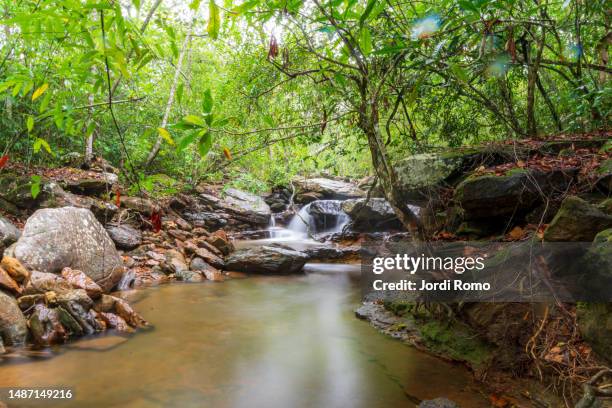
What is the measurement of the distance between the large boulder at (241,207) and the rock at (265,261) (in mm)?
4941

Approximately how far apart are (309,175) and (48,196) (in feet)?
36.7

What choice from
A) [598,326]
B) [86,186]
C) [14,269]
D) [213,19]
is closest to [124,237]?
[86,186]

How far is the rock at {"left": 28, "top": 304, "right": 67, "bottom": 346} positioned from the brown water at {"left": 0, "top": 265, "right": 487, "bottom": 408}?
0.22 meters

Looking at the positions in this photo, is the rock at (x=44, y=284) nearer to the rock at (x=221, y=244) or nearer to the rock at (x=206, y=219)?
the rock at (x=221, y=244)

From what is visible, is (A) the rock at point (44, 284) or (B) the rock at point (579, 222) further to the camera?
(A) the rock at point (44, 284)

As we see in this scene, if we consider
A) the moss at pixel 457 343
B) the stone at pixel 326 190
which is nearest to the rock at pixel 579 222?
the moss at pixel 457 343

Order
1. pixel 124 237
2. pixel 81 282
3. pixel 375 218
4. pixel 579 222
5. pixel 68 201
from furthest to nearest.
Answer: pixel 375 218 → pixel 68 201 → pixel 124 237 → pixel 81 282 → pixel 579 222

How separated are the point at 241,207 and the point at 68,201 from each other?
19.5 ft

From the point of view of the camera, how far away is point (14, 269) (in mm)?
4141

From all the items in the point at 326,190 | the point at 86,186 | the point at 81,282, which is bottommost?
the point at 81,282

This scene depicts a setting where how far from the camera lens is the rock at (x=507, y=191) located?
351 centimetres

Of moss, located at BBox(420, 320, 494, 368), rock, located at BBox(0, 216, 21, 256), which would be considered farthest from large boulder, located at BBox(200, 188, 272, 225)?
moss, located at BBox(420, 320, 494, 368)

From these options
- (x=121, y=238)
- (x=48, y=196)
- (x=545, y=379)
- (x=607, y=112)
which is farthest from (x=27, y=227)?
(x=607, y=112)

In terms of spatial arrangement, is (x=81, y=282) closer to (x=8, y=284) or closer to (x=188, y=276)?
(x=8, y=284)
